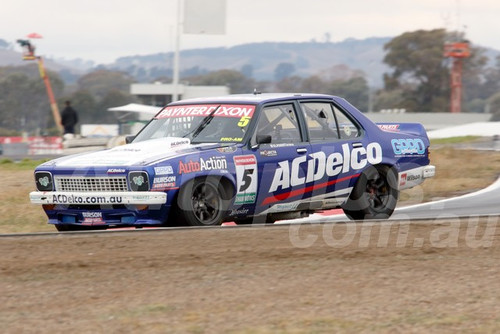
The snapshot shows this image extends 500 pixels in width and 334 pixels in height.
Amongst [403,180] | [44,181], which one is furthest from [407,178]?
[44,181]

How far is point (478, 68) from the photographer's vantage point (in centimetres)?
10888

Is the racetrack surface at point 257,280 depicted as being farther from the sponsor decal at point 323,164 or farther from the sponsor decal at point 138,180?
the sponsor decal at point 323,164

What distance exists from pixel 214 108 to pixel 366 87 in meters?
131

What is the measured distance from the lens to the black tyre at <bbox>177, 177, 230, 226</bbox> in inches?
336

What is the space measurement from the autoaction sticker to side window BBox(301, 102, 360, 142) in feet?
2.48

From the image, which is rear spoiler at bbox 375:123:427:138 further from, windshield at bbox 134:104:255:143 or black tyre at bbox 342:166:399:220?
windshield at bbox 134:104:255:143

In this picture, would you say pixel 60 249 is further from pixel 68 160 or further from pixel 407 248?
pixel 407 248

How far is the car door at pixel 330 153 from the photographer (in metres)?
9.75

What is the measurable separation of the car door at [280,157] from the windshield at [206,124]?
18 centimetres

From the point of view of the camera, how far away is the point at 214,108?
9594 mm

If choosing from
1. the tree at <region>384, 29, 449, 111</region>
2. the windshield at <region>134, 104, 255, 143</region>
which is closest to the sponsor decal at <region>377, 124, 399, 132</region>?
the windshield at <region>134, 104, 255, 143</region>

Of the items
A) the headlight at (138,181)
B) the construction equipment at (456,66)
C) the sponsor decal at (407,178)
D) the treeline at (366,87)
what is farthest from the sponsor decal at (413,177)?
the construction equipment at (456,66)

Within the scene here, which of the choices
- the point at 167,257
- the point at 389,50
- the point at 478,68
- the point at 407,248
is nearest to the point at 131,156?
the point at 167,257

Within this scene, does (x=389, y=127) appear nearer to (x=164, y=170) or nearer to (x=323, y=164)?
(x=323, y=164)
